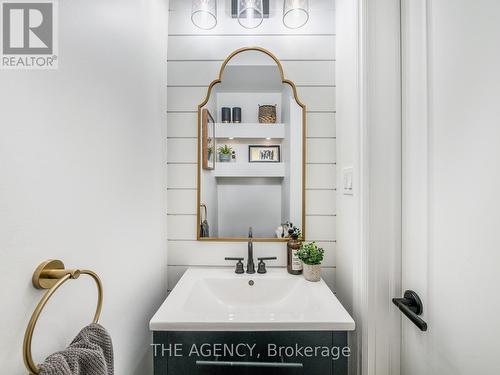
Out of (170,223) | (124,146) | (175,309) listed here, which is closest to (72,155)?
(124,146)

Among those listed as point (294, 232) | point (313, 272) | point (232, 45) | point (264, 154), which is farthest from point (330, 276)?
point (232, 45)

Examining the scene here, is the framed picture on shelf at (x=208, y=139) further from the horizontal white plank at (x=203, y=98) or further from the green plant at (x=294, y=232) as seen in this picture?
the green plant at (x=294, y=232)

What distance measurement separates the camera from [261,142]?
1328 millimetres

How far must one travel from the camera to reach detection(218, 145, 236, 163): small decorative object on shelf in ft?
4.40

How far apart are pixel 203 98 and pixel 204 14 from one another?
0.41 metres

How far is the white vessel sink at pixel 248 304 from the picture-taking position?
33.7 inches

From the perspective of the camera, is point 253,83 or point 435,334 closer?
point 435,334

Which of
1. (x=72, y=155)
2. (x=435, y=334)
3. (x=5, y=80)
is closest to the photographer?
(x=5, y=80)

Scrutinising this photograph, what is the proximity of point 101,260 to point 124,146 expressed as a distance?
38cm

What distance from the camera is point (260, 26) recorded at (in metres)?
1.37

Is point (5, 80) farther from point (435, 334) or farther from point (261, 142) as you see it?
point (435, 334)

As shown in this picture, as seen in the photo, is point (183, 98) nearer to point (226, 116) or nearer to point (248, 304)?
point (226, 116)

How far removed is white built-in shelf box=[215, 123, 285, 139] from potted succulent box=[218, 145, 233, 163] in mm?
61

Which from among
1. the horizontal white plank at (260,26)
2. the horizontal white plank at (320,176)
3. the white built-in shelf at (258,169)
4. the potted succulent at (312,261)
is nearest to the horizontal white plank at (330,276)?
the potted succulent at (312,261)
